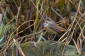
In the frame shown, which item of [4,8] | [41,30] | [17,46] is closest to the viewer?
[17,46]

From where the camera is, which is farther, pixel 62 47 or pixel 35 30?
pixel 35 30

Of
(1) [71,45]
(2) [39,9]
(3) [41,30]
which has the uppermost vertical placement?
(2) [39,9]

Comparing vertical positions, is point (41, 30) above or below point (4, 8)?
below

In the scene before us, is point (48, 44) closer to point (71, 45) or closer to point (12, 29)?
point (71, 45)

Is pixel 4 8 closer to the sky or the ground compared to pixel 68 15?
closer to the sky

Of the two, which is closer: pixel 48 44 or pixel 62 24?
pixel 48 44

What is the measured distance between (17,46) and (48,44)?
0.20 m

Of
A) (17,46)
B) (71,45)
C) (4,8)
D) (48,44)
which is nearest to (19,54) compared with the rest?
(17,46)

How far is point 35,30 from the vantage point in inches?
61.6

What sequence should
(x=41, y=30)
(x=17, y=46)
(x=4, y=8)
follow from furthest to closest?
(x=4, y=8), (x=41, y=30), (x=17, y=46)

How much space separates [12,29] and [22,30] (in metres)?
0.07

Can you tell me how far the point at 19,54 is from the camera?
142cm

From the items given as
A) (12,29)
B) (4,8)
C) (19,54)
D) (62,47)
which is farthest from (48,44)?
(4,8)

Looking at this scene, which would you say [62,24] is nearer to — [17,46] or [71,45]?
[71,45]
